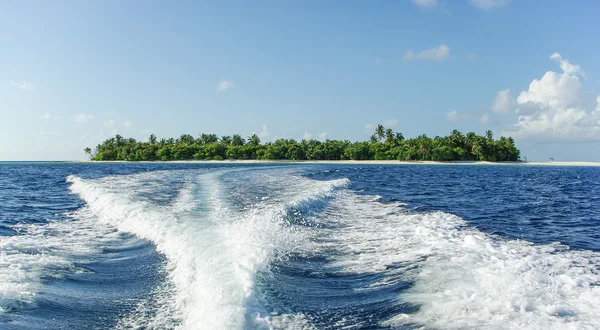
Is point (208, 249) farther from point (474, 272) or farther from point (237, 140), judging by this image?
point (237, 140)

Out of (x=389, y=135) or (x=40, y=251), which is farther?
(x=389, y=135)

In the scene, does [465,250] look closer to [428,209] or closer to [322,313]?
[322,313]

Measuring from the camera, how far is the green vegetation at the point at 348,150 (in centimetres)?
12269

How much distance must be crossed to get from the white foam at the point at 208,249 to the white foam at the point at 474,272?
169cm

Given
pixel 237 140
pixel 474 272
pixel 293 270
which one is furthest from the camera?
pixel 237 140

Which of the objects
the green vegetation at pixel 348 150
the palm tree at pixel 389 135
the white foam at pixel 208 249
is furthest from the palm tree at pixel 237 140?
the white foam at pixel 208 249

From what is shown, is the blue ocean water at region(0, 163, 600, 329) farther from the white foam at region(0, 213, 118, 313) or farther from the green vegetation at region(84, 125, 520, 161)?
the green vegetation at region(84, 125, 520, 161)

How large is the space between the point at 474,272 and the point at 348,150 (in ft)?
410

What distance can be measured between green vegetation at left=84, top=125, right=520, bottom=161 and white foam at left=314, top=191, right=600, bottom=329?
114869mm

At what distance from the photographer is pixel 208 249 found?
8.77 meters

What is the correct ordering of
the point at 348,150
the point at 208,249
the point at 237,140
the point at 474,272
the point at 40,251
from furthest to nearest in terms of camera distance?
the point at 237,140, the point at 348,150, the point at 40,251, the point at 208,249, the point at 474,272

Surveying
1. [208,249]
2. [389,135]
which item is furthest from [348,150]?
[208,249]

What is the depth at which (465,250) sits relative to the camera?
901cm

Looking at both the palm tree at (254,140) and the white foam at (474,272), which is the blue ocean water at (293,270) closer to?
the white foam at (474,272)
